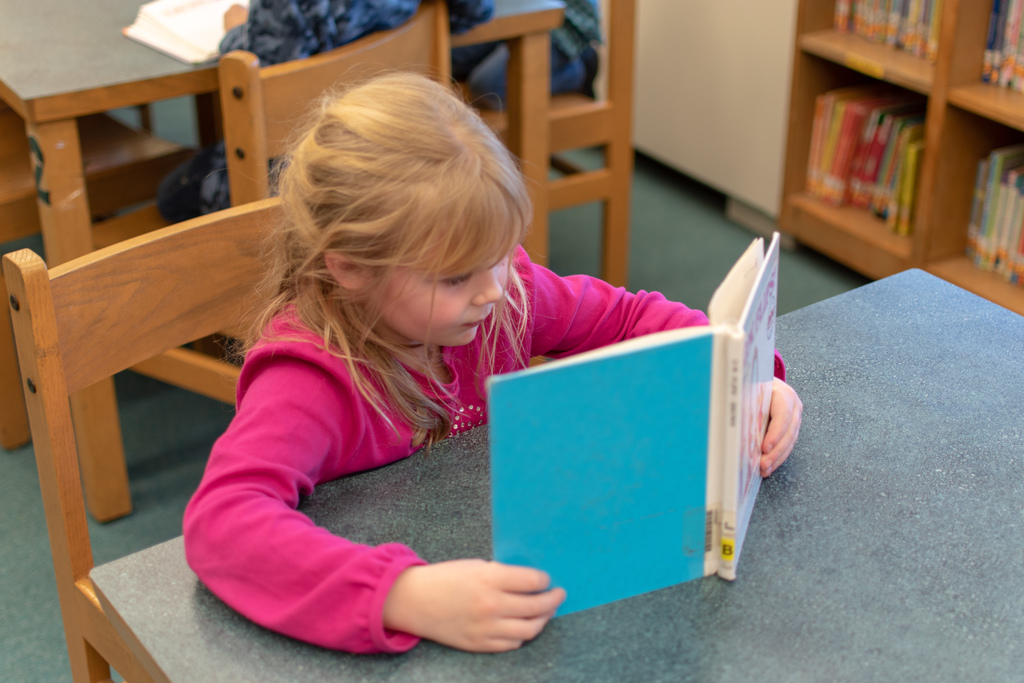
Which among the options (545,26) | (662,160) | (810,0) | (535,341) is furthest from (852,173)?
(535,341)

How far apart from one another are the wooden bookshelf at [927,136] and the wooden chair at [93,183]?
153 cm

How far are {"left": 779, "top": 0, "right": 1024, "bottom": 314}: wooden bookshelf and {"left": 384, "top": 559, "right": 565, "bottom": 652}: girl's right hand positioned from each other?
181 cm

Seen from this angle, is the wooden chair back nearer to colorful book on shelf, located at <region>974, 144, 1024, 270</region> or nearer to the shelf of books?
the shelf of books

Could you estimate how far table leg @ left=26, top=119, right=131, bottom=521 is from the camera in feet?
4.80

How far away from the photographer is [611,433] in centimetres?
62

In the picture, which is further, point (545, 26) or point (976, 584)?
point (545, 26)

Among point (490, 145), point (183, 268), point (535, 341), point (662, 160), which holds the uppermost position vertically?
point (490, 145)

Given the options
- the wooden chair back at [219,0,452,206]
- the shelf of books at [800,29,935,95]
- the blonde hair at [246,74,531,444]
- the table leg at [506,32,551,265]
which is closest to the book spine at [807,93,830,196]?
the shelf of books at [800,29,935,95]

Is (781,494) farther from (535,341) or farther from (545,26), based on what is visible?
(545,26)

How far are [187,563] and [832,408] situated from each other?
548 millimetres

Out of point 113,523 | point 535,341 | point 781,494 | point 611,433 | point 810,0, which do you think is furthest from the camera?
point 810,0

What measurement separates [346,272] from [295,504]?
7.5 inches

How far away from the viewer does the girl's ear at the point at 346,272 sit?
31.4 inches

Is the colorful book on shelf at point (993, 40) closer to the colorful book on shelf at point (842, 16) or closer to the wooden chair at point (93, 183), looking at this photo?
the colorful book on shelf at point (842, 16)
